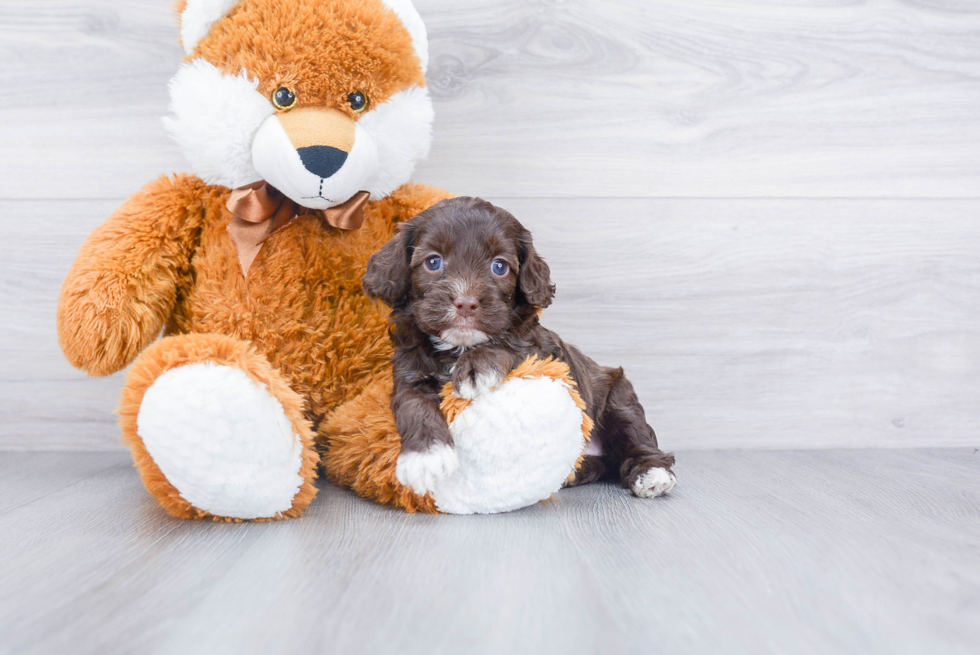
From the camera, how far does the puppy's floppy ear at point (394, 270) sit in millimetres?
1229

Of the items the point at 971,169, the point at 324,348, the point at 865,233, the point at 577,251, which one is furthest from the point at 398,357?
the point at 971,169

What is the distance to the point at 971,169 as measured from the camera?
1.86 m

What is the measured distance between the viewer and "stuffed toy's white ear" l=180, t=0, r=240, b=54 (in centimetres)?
131

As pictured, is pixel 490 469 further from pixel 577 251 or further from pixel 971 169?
pixel 971 169

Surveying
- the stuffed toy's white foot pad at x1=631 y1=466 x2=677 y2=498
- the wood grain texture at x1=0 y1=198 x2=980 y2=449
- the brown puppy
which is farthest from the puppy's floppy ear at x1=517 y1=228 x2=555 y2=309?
the wood grain texture at x1=0 y1=198 x2=980 y2=449

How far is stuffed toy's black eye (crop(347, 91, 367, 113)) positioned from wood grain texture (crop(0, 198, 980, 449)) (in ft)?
1.77

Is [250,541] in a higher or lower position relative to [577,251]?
lower

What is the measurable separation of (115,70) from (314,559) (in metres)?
1.41

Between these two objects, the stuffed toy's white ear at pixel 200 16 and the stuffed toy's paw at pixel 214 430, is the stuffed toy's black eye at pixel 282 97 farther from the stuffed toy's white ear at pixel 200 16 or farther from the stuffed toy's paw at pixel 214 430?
the stuffed toy's paw at pixel 214 430

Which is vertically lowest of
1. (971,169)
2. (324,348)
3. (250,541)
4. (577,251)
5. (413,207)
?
(250,541)

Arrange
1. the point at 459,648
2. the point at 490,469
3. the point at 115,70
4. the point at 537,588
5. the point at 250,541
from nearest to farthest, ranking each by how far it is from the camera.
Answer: the point at 459,648 < the point at 537,588 < the point at 250,541 < the point at 490,469 < the point at 115,70

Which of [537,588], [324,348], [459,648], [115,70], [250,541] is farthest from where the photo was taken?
[115,70]

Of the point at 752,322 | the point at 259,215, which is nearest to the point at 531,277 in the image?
the point at 259,215

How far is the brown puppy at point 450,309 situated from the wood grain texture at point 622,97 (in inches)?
23.5
